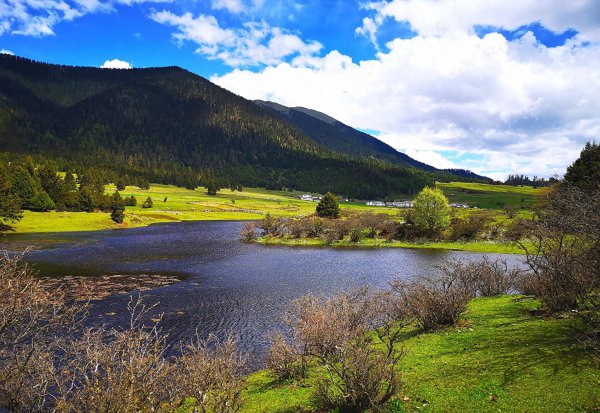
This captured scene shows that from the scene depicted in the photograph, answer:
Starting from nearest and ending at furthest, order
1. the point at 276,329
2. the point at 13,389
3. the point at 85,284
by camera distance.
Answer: the point at 13,389
the point at 276,329
the point at 85,284

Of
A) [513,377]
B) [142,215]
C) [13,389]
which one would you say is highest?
[513,377]

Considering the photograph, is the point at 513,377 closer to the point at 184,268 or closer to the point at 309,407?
the point at 309,407

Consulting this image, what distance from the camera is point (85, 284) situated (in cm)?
4444

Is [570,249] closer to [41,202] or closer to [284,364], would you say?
[284,364]

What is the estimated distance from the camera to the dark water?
107 ft

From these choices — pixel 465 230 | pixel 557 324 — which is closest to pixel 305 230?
pixel 465 230

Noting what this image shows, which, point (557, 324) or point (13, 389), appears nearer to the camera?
point (13, 389)

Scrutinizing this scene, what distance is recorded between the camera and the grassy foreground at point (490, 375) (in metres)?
12.1

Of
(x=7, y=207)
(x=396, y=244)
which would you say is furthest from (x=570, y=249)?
(x=7, y=207)

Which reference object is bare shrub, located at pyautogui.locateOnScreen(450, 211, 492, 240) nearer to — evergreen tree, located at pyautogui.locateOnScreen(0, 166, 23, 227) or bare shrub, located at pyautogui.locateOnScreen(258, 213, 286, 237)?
bare shrub, located at pyautogui.locateOnScreen(258, 213, 286, 237)

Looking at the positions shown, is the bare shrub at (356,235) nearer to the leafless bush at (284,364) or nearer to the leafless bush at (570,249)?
the leafless bush at (570,249)

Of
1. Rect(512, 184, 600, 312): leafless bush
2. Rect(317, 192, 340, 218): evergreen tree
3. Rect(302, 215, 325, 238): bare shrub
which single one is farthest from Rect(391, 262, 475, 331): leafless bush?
Rect(317, 192, 340, 218): evergreen tree

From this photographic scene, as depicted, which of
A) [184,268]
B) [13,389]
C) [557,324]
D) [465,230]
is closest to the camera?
[13,389]

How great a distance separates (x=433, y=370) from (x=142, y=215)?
430ft
